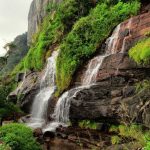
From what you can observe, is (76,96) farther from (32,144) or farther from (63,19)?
(63,19)

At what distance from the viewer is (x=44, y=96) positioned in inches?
949

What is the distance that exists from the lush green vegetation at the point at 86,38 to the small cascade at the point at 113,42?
3.13 feet

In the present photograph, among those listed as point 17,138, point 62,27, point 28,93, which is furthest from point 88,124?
point 62,27

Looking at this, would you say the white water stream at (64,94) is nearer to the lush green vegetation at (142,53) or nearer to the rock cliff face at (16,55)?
the lush green vegetation at (142,53)

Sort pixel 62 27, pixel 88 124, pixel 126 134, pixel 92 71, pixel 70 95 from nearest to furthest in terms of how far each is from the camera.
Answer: pixel 126 134
pixel 88 124
pixel 70 95
pixel 92 71
pixel 62 27

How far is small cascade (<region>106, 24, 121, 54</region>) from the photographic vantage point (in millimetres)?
20609

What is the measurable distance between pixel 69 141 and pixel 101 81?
3488mm

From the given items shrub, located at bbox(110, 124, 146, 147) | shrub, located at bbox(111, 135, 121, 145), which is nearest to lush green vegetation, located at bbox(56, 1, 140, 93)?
shrub, located at bbox(110, 124, 146, 147)

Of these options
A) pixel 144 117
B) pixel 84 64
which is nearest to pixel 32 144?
pixel 144 117

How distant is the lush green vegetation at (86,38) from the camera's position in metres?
22.3

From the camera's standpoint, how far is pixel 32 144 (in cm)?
1326

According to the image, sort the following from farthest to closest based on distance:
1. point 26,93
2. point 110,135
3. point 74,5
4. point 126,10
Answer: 1. point 74,5
2. point 26,93
3. point 126,10
4. point 110,135

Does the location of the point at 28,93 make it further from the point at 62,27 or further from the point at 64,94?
the point at 62,27

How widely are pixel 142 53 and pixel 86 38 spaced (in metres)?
8.53
